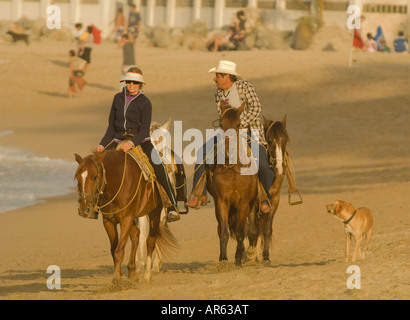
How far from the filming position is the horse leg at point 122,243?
35.3 feet

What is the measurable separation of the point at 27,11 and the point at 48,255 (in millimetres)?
47054

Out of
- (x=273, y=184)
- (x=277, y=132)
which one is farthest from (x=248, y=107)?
(x=273, y=184)

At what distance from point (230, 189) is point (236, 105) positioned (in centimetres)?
123

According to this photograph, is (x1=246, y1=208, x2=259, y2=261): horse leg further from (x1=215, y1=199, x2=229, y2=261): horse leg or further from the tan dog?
the tan dog

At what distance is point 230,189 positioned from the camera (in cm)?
1184

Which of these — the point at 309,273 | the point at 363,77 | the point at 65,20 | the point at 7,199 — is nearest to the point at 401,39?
the point at 363,77

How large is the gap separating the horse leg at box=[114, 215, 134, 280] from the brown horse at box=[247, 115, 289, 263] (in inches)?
97.1

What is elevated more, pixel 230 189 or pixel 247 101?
pixel 247 101

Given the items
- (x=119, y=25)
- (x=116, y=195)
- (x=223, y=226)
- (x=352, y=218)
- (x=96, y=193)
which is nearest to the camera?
(x=96, y=193)

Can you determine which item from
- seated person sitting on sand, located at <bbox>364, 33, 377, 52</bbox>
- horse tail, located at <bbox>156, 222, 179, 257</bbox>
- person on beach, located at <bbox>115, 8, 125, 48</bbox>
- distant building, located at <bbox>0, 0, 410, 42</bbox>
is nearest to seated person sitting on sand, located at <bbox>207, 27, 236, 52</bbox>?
distant building, located at <bbox>0, 0, 410, 42</bbox>

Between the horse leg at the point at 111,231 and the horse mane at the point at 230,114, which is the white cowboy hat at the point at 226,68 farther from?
the horse leg at the point at 111,231

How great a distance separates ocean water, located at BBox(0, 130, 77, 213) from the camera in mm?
20438

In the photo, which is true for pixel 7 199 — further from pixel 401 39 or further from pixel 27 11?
pixel 27 11

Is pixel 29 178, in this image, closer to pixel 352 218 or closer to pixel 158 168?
pixel 158 168
